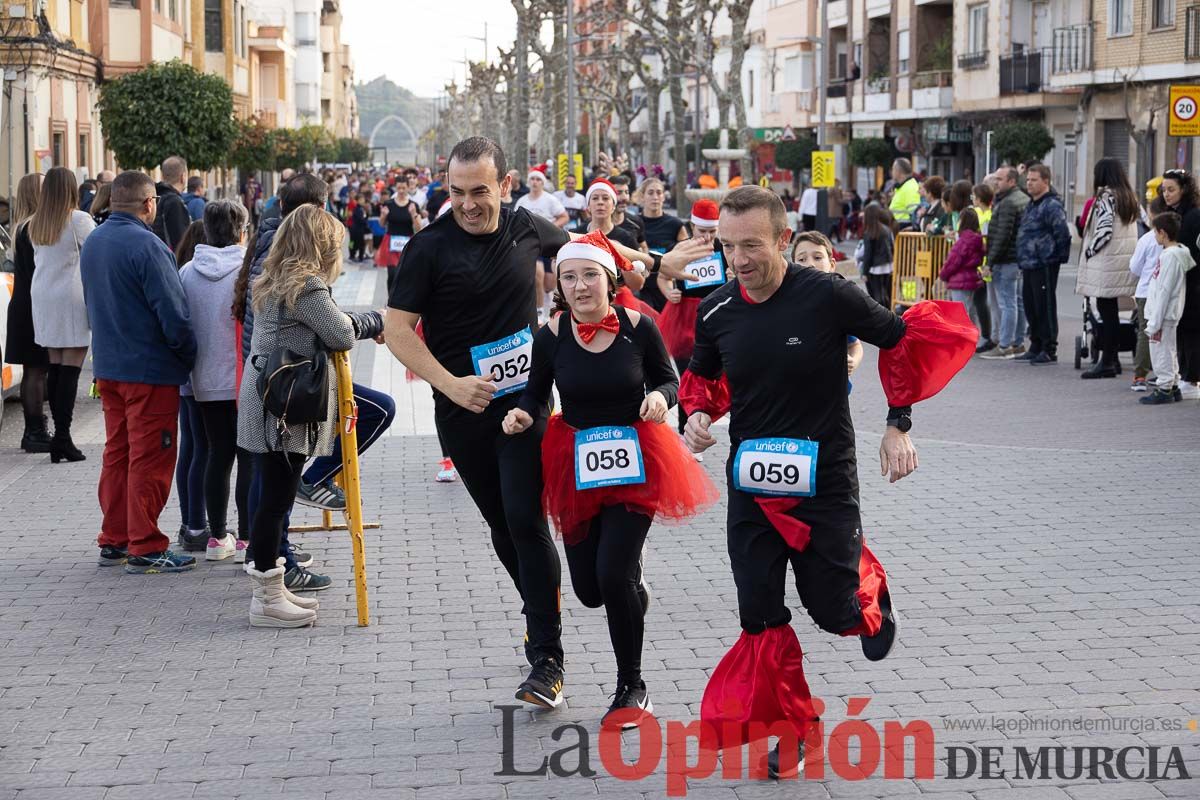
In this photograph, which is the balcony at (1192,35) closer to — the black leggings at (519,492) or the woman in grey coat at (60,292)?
the woman in grey coat at (60,292)

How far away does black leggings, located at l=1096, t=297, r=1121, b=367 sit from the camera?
51.8 feet

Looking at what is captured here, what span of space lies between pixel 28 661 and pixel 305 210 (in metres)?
2.27

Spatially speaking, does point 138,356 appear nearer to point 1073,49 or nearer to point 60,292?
point 60,292

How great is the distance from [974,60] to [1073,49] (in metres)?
7.69

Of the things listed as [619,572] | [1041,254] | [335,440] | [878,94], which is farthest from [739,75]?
[619,572]

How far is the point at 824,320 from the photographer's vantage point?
5.43 metres

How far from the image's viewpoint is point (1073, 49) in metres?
45.0

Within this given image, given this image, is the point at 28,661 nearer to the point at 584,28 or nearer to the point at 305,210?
the point at 305,210

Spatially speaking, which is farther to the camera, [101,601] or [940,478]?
[940,478]

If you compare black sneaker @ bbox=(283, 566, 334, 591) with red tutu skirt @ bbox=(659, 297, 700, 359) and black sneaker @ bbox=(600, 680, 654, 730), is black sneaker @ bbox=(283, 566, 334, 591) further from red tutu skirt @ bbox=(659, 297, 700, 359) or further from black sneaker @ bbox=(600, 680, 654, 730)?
red tutu skirt @ bbox=(659, 297, 700, 359)

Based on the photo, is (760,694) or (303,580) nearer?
(760,694)

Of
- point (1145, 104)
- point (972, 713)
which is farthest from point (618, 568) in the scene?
point (1145, 104)

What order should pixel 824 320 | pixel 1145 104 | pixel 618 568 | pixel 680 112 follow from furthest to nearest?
pixel 680 112 → pixel 1145 104 → pixel 618 568 → pixel 824 320

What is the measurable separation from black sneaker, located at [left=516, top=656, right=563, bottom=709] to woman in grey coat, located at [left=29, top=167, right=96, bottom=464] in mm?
6426
